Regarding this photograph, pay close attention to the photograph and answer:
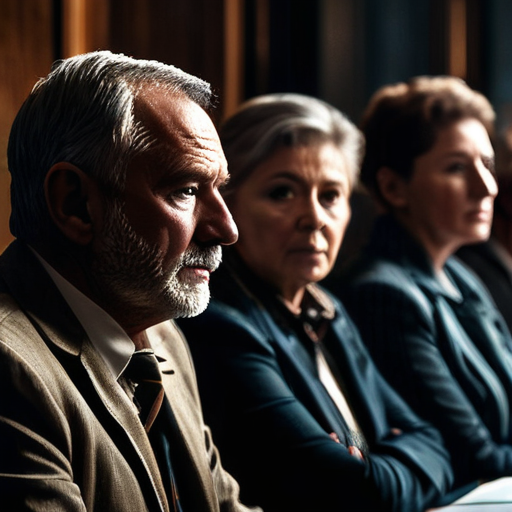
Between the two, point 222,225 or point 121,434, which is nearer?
point 121,434

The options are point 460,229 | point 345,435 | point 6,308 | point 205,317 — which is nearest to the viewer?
point 6,308

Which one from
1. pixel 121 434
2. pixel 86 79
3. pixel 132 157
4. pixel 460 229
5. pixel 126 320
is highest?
pixel 86 79

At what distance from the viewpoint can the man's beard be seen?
1279mm

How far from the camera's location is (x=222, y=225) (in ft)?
4.43

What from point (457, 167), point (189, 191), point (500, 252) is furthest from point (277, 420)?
point (500, 252)

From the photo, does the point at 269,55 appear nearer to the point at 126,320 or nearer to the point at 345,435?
the point at 345,435

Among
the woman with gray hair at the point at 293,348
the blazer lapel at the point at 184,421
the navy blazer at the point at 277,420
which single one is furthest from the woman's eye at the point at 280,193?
the blazer lapel at the point at 184,421

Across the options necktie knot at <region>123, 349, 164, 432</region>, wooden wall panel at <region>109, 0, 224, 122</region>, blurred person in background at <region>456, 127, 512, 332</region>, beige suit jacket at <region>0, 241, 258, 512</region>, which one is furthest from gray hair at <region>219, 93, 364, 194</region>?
blurred person in background at <region>456, 127, 512, 332</region>

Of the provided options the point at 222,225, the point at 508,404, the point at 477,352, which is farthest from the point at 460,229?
the point at 222,225

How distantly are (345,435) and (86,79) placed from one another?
0.94 m

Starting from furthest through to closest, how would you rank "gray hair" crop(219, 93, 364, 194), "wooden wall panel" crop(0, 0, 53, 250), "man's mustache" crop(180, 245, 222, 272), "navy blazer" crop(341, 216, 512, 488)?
"navy blazer" crop(341, 216, 512, 488), "gray hair" crop(219, 93, 364, 194), "wooden wall panel" crop(0, 0, 53, 250), "man's mustache" crop(180, 245, 222, 272)

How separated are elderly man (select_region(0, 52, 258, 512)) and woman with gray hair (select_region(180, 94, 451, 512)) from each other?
1.08 ft

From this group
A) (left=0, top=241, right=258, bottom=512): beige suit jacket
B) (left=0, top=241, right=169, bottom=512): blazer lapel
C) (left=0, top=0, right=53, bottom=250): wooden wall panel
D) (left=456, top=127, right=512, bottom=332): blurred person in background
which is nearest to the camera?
(left=0, top=241, right=258, bottom=512): beige suit jacket

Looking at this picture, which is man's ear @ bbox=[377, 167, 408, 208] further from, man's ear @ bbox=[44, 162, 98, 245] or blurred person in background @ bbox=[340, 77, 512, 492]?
man's ear @ bbox=[44, 162, 98, 245]
